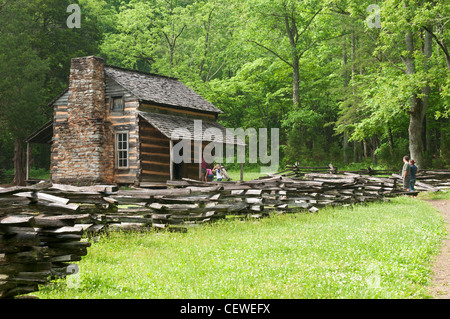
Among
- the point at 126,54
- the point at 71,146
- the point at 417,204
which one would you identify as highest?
the point at 126,54

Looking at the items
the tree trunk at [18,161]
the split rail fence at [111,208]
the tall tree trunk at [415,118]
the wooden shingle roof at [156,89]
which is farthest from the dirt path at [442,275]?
the tree trunk at [18,161]

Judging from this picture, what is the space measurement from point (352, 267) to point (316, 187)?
348 inches

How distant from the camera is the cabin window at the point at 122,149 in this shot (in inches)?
959

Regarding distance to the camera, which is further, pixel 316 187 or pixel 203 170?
A: pixel 203 170

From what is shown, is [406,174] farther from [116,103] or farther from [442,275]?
[116,103]

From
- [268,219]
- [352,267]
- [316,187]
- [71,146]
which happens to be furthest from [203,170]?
[352,267]

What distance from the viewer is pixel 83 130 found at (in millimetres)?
24484

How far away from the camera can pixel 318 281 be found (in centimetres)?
600

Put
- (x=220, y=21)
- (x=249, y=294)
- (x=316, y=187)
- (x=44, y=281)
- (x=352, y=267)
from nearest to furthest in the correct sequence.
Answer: (x=249, y=294), (x=44, y=281), (x=352, y=267), (x=316, y=187), (x=220, y=21)

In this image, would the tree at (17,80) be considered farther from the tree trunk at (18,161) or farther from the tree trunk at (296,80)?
the tree trunk at (296,80)

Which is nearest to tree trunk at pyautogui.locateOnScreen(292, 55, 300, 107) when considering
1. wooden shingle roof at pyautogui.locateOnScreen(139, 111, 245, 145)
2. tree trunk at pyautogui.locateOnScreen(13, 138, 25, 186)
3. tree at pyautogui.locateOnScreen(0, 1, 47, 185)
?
wooden shingle roof at pyautogui.locateOnScreen(139, 111, 245, 145)

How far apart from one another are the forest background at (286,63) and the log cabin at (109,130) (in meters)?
7.30
